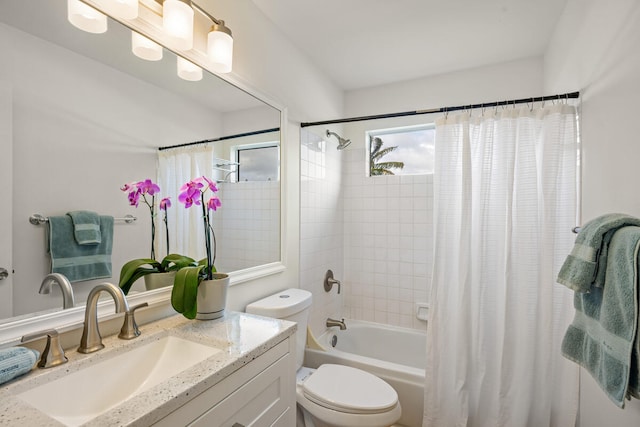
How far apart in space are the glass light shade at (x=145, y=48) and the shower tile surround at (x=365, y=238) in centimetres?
126

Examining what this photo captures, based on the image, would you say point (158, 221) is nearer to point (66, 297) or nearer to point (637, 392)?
point (66, 297)

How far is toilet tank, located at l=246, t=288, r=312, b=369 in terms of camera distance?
5.30 feet

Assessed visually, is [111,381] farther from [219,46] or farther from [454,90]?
[454,90]

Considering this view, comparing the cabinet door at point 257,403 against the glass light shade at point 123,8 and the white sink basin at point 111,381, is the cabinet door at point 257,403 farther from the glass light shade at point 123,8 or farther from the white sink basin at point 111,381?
the glass light shade at point 123,8

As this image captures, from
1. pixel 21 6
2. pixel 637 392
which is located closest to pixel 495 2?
pixel 637 392

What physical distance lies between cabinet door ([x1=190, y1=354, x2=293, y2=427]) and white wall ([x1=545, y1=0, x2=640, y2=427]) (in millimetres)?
1154

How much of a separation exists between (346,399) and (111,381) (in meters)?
1.05

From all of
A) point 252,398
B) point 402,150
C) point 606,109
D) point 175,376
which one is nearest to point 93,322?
point 175,376

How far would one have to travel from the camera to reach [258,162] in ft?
6.11

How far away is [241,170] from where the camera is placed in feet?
5.67

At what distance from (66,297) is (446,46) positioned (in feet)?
8.47

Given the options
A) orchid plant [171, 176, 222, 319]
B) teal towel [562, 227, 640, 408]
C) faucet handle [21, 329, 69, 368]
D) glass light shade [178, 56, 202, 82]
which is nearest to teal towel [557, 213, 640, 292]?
teal towel [562, 227, 640, 408]

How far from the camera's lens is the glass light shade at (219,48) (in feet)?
4.30

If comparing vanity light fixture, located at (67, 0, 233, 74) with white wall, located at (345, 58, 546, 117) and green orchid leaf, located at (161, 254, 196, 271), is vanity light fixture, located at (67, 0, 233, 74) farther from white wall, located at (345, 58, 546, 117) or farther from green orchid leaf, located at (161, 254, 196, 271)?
white wall, located at (345, 58, 546, 117)
